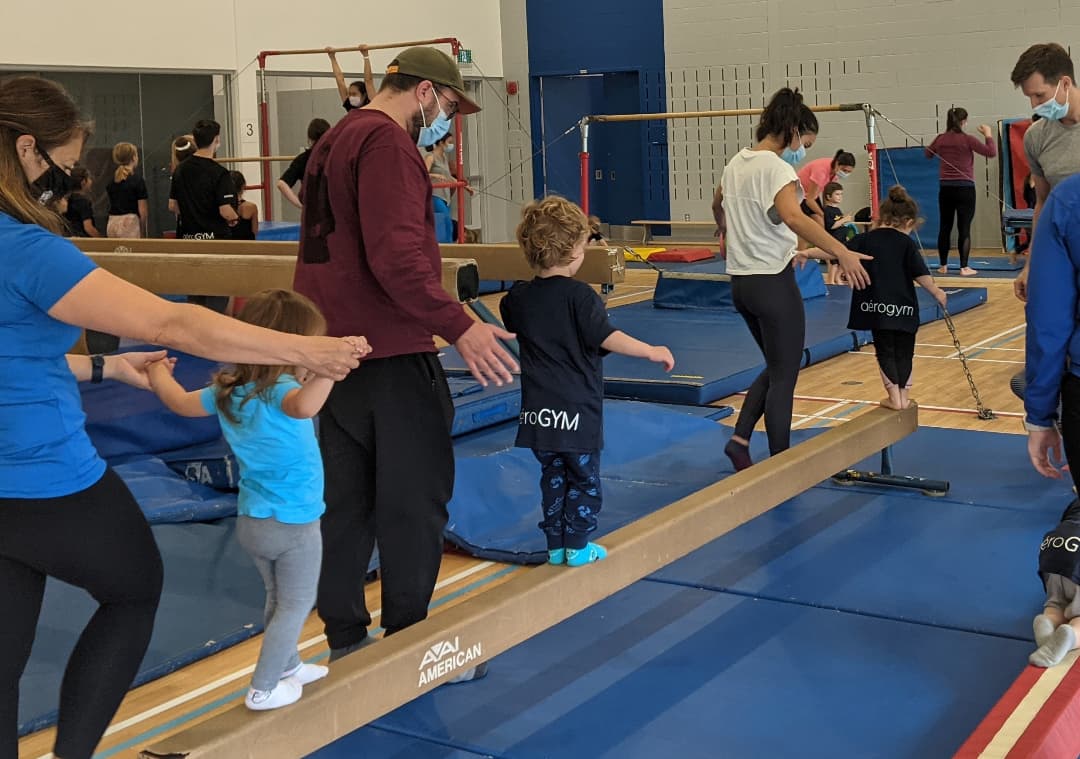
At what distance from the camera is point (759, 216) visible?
211 inches

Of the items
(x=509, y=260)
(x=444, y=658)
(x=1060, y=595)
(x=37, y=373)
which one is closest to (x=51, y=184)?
(x=37, y=373)

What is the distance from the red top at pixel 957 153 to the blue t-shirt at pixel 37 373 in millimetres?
12003

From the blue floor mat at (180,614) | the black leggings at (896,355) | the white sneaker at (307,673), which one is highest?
the black leggings at (896,355)

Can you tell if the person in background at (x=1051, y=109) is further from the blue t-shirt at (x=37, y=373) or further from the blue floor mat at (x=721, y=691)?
the blue t-shirt at (x=37, y=373)

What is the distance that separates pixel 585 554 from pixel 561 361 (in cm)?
56

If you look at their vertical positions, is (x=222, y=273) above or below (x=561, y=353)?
above

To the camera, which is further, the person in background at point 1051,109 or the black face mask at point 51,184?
the person in background at point 1051,109

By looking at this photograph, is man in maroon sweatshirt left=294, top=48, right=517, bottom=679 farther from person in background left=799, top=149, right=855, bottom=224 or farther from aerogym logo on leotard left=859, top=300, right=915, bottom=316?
person in background left=799, top=149, right=855, bottom=224

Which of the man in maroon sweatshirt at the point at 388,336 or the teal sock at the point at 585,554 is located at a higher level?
the man in maroon sweatshirt at the point at 388,336

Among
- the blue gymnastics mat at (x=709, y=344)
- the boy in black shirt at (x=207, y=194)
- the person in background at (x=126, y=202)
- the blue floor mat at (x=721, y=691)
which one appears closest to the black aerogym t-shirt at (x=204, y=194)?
the boy in black shirt at (x=207, y=194)

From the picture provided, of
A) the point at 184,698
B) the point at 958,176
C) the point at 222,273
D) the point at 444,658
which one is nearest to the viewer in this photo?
the point at 444,658

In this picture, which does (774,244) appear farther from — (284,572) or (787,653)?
(284,572)

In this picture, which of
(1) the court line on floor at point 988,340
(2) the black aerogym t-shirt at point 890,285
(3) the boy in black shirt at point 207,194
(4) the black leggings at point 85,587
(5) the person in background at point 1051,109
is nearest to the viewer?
(4) the black leggings at point 85,587

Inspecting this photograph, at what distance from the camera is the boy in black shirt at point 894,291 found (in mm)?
5648
